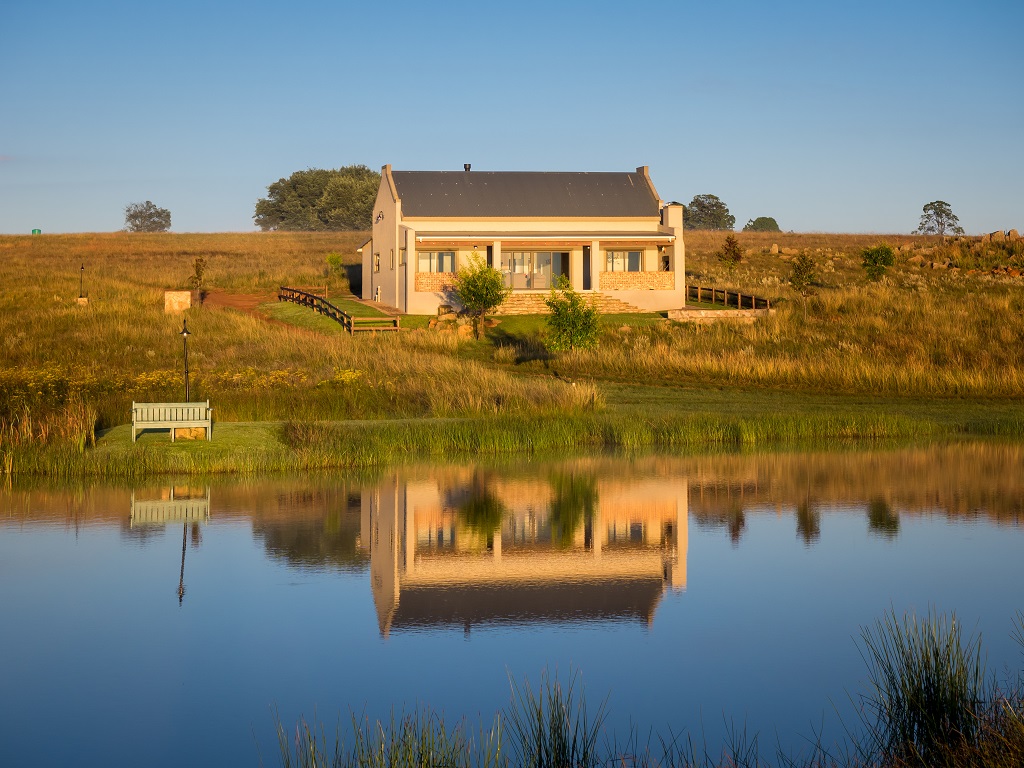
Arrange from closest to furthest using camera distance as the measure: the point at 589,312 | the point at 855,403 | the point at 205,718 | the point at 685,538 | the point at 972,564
A: the point at 205,718, the point at 972,564, the point at 685,538, the point at 855,403, the point at 589,312

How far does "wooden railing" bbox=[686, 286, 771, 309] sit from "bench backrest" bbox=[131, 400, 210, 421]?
27.8 metres

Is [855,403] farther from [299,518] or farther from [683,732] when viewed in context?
[683,732]

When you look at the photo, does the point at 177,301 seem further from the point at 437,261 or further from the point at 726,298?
the point at 726,298

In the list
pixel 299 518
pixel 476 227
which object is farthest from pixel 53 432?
pixel 476 227

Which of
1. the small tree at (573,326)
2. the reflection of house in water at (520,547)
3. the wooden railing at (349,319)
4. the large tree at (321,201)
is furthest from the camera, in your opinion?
the large tree at (321,201)

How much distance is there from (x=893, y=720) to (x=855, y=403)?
24.9 meters

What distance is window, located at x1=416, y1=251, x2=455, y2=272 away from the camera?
52875 millimetres

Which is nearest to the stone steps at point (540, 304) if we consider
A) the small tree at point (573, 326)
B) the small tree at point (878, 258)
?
the small tree at point (573, 326)

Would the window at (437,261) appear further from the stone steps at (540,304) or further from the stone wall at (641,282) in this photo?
the stone wall at (641,282)

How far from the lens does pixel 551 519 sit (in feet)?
60.4

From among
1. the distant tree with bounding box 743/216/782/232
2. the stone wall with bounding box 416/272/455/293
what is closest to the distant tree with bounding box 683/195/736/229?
the distant tree with bounding box 743/216/782/232

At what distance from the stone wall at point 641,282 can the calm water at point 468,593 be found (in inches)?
1138

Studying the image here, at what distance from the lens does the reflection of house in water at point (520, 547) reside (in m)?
13.5

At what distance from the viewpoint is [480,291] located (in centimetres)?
4538
